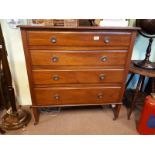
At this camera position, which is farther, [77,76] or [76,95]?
[76,95]

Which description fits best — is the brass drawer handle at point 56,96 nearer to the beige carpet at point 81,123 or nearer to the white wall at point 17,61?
the beige carpet at point 81,123

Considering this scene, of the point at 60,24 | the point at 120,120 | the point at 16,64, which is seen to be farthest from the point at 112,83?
the point at 16,64

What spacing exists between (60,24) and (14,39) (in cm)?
65

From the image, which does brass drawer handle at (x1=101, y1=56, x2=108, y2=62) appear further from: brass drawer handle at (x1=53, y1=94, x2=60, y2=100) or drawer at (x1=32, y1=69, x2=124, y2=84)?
brass drawer handle at (x1=53, y1=94, x2=60, y2=100)

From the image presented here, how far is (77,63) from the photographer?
136 cm

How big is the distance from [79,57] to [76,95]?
1.35ft

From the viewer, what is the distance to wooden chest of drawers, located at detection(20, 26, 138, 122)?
48.6 inches

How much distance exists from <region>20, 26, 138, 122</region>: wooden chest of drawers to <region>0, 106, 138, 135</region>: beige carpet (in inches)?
11.0

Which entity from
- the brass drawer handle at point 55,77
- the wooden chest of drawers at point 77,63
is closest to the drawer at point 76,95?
the wooden chest of drawers at point 77,63

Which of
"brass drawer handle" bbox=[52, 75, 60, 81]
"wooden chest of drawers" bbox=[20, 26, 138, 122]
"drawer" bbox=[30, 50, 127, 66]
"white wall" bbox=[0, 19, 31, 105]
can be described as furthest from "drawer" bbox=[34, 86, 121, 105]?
"white wall" bbox=[0, 19, 31, 105]

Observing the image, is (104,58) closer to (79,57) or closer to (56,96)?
(79,57)

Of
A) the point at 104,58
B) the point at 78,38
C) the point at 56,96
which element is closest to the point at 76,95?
the point at 56,96
